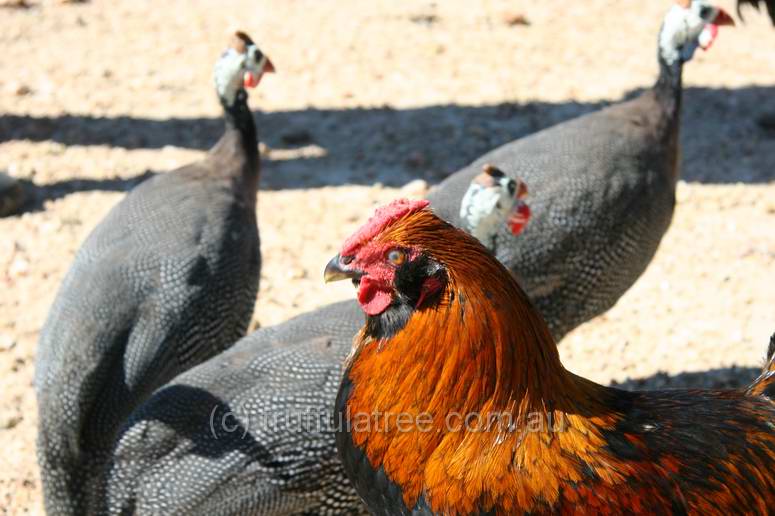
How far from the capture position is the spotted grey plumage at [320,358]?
350 cm

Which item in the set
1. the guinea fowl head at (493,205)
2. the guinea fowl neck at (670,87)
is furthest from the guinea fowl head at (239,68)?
the guinea fowl neck at (670,87)

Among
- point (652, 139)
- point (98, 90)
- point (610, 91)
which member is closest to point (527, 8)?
point (610, 91)

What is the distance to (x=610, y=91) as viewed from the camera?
785 centimetres

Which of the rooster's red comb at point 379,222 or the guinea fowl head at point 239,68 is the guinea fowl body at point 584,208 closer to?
the guinea fowl head at point 239,68

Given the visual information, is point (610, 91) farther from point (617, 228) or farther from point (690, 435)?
point (690, 435)

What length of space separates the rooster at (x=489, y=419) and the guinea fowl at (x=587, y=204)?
1.70 metres

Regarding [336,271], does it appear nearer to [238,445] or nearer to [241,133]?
[238,445]

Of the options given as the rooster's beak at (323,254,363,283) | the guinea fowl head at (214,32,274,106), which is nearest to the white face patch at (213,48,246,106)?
the guinea fowl head at (214,32,274,106)

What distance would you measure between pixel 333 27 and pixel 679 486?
708 centimetres

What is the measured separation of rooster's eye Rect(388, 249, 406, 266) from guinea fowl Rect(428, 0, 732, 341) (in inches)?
69.9

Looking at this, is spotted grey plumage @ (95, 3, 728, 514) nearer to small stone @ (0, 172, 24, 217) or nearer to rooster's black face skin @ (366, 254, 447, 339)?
rooster's black face skin @ (366, 254, 447, 339)

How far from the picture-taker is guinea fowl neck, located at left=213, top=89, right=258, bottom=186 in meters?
5.34

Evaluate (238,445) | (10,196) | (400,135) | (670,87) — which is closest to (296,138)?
(400,135)

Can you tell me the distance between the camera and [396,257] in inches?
102
